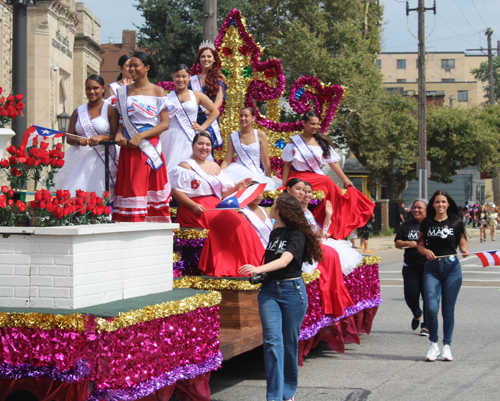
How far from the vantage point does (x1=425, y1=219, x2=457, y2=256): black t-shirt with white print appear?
8086 millimetres

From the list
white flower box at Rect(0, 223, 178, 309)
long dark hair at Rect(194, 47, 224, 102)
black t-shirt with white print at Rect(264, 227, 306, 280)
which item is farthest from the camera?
long dark hair at Rect(194, 47, 224, 102)

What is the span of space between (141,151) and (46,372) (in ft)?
8.90

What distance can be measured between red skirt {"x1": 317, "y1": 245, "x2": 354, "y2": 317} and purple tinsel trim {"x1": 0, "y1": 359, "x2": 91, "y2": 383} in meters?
3.71

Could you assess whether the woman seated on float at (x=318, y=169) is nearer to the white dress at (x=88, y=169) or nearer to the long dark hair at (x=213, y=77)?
the long dark hair at (x=213, y=77)

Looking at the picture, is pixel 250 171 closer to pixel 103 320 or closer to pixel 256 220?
pixel 256 220

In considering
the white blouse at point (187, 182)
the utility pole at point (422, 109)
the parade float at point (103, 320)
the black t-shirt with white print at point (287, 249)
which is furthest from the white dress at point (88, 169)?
the utility pole at point (422, 109)

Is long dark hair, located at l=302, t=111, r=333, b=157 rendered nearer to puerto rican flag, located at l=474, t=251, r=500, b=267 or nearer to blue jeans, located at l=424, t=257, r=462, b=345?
blue jeans, located at l=424, t=257, r=462, b=345

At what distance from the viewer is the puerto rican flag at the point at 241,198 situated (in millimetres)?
6988

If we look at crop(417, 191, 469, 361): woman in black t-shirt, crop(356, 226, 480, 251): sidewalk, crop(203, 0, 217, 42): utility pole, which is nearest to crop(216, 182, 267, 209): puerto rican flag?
crop(417, 191, 469, 361): woman in black t-shirt

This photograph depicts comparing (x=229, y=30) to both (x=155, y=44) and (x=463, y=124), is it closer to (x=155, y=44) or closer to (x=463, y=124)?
(x=155, y=44)

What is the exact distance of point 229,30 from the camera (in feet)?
34.2

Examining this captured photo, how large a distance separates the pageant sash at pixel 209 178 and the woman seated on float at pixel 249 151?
1.71 meters

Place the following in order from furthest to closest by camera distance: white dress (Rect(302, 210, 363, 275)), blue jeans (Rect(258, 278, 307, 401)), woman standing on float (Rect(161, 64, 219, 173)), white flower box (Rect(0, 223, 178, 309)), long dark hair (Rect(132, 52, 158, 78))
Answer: white dress (Rect(302, 210, 363, 275)), woman standing on float (Rect(161, 64, 219, 173)), long dark hair (Rect(132, 52, 158, 78)), blue jeans (Rect(258, 278, 307, 401)), white flower box (Rect(0, 223, 178, 309))

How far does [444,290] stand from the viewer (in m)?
8.07
